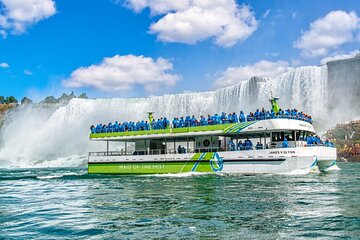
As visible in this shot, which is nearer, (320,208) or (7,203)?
(320,208)

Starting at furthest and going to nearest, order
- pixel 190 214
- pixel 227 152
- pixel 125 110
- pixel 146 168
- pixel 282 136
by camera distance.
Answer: pixel 125 110
pixel 146 168
pixel 227 152
pixel 282 136
pixel 190 214

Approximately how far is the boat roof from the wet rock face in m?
36.5

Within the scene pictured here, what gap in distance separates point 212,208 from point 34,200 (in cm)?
723

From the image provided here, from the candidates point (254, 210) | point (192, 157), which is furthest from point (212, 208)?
point (192, 157)

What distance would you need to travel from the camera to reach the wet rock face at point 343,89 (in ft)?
199

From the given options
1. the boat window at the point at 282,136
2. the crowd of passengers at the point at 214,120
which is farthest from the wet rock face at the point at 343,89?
the boat window at the point at 282,136

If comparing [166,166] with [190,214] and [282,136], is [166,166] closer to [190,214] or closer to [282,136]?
[282,136]

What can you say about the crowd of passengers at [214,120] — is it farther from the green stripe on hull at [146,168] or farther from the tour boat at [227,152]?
the green stripe on hull at [146,168]

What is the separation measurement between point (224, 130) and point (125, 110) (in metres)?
41.0

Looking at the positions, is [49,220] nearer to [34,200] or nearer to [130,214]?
[130,214]

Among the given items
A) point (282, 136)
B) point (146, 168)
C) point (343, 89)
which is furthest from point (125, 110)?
point (282, 136)

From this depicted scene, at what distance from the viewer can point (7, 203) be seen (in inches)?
567

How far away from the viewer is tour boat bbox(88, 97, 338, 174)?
24.0 metres

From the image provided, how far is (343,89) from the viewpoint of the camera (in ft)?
200
